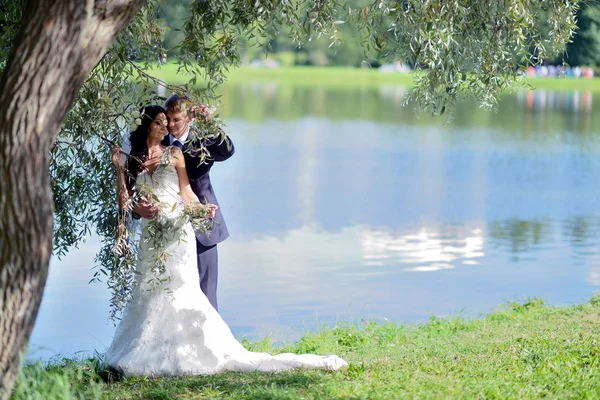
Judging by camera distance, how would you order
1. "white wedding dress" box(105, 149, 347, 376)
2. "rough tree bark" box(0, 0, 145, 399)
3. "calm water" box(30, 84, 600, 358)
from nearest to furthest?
"rough tree bark" box(0, 0, 145, 399)
"white wedding dress" box(105, 149, 347, 376)
"calm water" box(30, 84, 600, 358)

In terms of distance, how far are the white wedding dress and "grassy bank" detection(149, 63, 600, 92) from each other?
50.1 m

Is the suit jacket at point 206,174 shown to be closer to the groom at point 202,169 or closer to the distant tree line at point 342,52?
the groom at point 202,169

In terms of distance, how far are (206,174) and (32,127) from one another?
3.05m

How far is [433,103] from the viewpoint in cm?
832

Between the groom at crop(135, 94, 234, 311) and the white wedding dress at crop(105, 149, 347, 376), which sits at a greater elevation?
the groom at crop(135, 94, 234, 311)

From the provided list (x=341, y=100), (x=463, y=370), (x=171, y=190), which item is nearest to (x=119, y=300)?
(x=171, y=190)

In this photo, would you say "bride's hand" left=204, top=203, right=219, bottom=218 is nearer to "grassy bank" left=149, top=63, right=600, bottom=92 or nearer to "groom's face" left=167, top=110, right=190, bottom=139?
"groom's face" left=167, top=110, right=190, bottom=139

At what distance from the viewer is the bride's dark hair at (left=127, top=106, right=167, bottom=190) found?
23.2 ft

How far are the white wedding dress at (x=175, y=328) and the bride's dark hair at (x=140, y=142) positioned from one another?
0.08 meters

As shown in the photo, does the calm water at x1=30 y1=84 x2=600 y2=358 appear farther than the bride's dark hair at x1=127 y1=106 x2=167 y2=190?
Yes

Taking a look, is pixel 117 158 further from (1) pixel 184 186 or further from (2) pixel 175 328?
(2) pixel 175 328

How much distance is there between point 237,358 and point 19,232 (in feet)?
8.40

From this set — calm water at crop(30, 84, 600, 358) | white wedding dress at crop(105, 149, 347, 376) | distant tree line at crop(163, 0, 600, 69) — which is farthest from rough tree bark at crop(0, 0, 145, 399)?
distant tree line at crop(163, 0, 600, 69)

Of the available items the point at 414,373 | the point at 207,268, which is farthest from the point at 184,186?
the point at 414,373
